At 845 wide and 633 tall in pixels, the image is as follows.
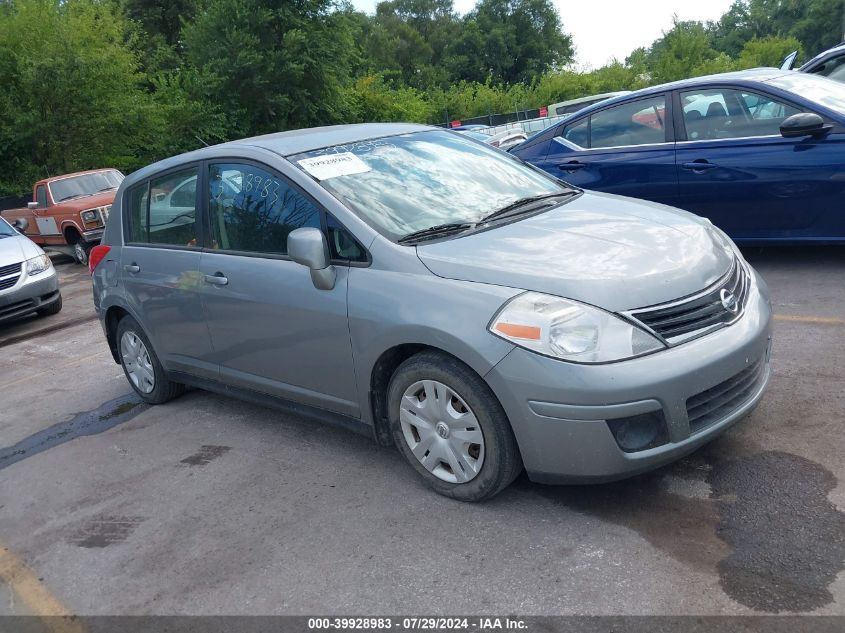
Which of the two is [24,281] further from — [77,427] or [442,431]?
[442,431]

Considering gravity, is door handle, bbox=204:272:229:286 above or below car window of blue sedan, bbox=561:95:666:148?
below

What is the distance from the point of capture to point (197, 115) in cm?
2761

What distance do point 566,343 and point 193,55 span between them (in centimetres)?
2954

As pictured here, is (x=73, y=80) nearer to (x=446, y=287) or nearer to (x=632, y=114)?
(x=632, y=114)

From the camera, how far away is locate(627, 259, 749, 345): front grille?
3312 mm

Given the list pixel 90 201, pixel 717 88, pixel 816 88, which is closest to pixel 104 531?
pixel 717 88

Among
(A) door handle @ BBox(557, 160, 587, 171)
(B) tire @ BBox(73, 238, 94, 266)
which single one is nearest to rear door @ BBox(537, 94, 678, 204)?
(A) door handle @ BBox(557, 160, 587, 171)

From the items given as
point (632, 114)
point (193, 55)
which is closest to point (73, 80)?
point (193, 55)

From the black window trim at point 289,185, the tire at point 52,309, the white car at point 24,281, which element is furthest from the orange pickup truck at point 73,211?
the black window trim at point 289,185

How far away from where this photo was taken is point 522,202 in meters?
4.41

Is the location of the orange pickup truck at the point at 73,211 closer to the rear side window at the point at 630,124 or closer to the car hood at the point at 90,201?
the car hood at the point at 90,201

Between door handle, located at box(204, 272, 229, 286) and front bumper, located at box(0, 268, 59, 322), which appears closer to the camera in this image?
door handle, located at box(204, 272, 229, 286)

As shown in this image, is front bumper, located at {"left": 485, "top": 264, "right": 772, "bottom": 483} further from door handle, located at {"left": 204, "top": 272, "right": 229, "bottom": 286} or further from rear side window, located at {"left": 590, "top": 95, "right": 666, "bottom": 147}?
rear side window, located at {"left": 590, "top": 95, "right": 666, "bottom": 147}

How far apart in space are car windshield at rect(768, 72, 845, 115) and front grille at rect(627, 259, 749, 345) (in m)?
3.51
